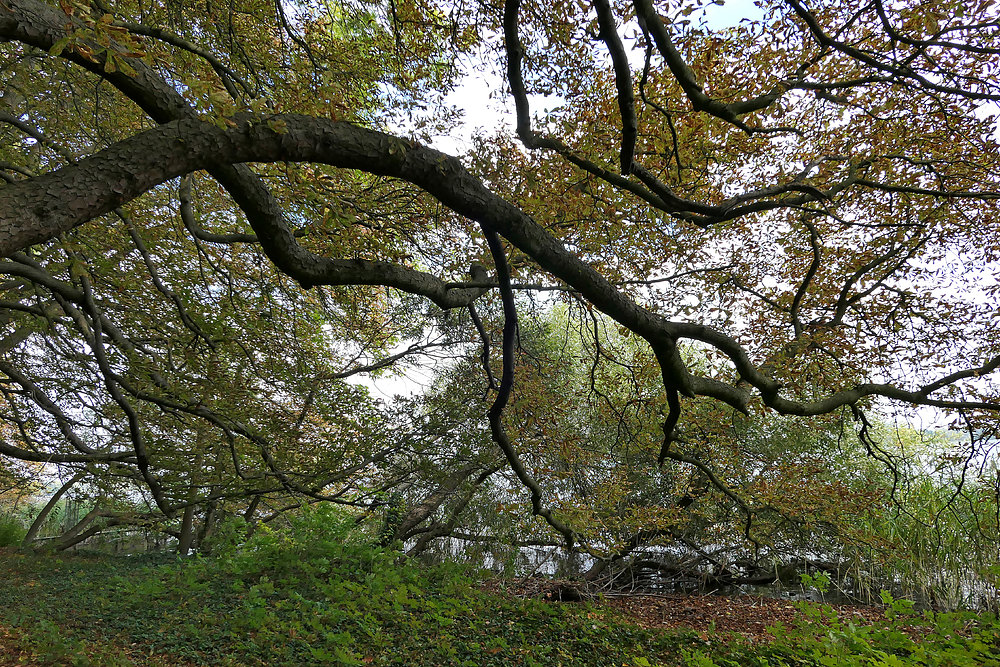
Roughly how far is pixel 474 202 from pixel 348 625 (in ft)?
13.3

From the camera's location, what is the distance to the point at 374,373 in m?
8.91

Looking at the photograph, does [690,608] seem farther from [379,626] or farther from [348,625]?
[348,625]

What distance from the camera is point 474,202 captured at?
98.0 inches

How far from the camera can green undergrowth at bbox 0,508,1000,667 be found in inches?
147

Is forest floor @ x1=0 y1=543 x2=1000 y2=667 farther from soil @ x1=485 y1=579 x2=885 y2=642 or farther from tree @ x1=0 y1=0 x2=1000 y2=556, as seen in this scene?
tree @ x1=0 y1=0 x2=1000 y2=556

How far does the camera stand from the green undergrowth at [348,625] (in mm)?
3743

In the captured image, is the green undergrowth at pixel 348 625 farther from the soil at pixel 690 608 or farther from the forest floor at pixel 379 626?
the soil at pixel 690 608

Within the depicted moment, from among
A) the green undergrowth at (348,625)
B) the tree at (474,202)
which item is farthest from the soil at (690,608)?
the tree at (474,202)

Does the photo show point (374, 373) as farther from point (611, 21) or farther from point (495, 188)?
point (611, 21)

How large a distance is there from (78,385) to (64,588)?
2234 mm

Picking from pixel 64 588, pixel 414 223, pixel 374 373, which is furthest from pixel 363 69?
pixel 64 588

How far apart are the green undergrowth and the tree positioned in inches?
36.5


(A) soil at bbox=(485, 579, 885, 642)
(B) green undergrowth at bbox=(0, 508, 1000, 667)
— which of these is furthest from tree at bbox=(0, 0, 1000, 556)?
(A) soil at bbox=(485, 579, 885, 642)

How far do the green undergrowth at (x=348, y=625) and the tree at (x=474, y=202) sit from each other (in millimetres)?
927
